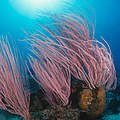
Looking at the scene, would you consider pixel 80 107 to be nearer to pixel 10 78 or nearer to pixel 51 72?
pixel 51 72

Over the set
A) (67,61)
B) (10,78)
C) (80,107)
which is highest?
(67,61)

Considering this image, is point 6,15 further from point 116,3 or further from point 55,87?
point 55,87

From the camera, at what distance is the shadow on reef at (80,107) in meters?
1.91

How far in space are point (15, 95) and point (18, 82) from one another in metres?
0.23

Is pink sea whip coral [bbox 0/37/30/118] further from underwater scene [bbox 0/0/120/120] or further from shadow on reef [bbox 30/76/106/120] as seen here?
shadow on reef [bbox 30/76/106/120]

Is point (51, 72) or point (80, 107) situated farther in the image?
point (80, 107)

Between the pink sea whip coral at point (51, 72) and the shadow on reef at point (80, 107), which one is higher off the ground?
the pink sea whip coral at point (51, 72)

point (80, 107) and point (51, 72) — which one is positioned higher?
point (51, 72)

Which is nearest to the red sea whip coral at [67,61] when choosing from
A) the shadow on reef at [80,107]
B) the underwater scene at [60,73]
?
the underwater scene at [60,73]

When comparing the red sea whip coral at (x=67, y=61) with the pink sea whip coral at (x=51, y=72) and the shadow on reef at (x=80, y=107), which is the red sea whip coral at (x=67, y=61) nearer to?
the pink sea whip coral at (x=51, y=72)

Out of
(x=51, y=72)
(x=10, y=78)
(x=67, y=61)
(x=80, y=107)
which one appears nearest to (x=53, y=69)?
(x=51, y=72)

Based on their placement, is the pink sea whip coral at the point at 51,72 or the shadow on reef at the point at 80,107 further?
the shadow on reef at the point at 80,107

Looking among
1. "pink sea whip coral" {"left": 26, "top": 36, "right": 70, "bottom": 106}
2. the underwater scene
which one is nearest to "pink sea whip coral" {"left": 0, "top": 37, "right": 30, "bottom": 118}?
the underwater scene

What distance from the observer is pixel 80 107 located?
2.04 metres
